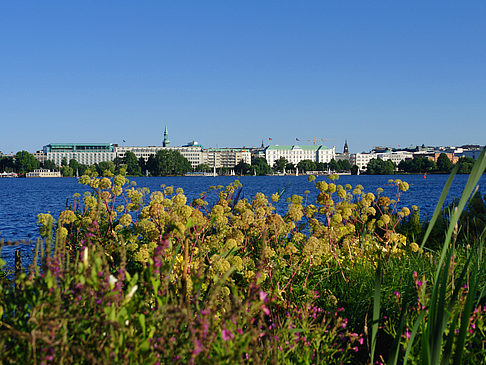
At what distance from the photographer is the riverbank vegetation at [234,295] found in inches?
73.5

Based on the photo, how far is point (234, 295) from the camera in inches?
63.7

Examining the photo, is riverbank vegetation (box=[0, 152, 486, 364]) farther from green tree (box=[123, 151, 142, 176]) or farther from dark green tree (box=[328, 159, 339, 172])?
dark green tree (box=[328, 159, 339, 172])

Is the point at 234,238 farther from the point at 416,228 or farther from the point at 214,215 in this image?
the point at 416,228

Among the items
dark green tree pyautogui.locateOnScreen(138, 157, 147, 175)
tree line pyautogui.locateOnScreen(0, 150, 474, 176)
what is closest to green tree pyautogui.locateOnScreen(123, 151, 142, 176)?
tree line pyautogui.locateOnScreen(0, 150, 474, 176)

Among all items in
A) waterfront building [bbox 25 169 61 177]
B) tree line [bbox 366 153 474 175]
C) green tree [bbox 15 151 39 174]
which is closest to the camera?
waterfront building [bbox 25 169 61 177]

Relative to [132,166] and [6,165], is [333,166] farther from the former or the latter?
[6,165]

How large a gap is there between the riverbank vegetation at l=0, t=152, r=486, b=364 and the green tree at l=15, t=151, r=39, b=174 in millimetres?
167660

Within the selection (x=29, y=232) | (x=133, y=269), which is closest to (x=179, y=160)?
(x=29, y=232)

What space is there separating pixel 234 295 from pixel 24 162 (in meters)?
172

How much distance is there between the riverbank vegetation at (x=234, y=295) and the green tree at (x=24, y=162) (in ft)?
550

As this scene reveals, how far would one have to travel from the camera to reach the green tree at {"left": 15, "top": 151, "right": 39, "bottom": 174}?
158125mm

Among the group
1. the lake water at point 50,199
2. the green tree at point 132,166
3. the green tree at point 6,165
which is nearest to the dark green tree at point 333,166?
the green tree at point 132,166

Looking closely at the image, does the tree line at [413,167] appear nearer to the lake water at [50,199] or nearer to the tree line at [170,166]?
the tree line at [170,166]

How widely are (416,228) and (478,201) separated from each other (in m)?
1.02
